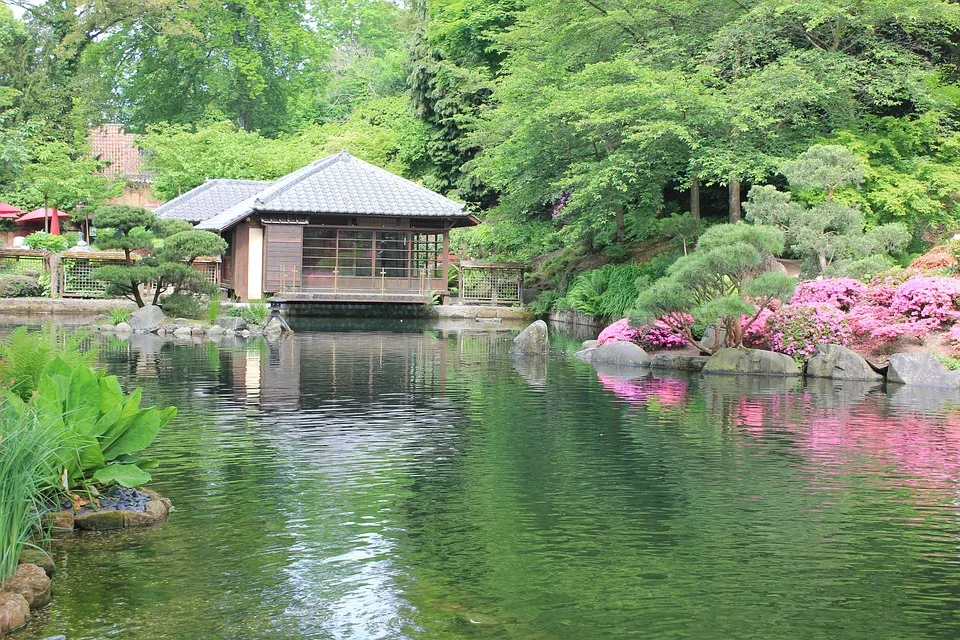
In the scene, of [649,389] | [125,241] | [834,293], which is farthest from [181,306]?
[834,293]

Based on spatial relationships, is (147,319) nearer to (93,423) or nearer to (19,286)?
(19,286)

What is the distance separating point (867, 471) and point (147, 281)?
69.8ft

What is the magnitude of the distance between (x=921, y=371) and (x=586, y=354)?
6.55m

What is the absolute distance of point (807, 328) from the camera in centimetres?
1880

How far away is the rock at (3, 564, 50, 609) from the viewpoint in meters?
5.54

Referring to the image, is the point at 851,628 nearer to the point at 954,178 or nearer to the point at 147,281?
the point at 954,178

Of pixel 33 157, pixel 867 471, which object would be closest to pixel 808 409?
pixel 867 471

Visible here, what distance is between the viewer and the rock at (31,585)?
554cm

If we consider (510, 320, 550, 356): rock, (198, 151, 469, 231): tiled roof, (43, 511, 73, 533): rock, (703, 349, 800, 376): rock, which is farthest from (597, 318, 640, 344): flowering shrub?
(43, 511, 73, 533): rock

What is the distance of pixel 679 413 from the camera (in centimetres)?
1295

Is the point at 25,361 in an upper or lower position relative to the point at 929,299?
lower

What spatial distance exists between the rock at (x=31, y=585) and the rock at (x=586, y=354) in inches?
603

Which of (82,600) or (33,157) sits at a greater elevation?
(33,157)

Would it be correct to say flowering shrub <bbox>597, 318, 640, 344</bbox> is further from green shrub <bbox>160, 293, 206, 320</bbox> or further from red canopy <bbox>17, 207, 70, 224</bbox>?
red canopy <bbox>17, 207, 70, 224</bbox>
